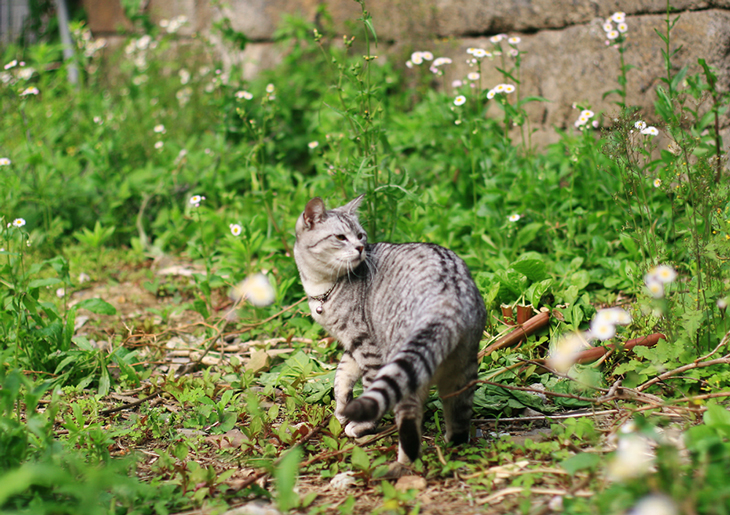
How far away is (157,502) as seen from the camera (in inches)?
77.7

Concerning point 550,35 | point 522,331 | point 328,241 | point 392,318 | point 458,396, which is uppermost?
point 550,35

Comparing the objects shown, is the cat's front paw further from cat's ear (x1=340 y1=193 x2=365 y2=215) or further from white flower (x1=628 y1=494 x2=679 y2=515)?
white flower (x1=628 y1=494 x2=679 y2=515)

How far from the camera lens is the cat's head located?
2.83m

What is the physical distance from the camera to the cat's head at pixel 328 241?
9.29 feet

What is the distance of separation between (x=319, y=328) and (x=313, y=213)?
90 cm

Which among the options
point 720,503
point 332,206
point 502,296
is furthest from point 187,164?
point 720,503

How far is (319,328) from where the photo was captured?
3.58 m

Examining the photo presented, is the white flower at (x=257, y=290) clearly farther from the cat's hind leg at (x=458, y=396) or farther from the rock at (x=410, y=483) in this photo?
the rock at (x=410, y=483)

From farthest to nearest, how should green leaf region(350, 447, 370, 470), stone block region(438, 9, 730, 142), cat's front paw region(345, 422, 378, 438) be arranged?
stone block region(438, 9, 730, 142) → cat's front paw region(345, 422, 378, 438) → green leaf region(350, 447, 370, 470)

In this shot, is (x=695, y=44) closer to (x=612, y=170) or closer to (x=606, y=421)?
(x=612, y=170)

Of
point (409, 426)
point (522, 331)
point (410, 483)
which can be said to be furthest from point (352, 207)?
point (410, 483)

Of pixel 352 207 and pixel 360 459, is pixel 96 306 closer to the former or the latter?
pixel 352 207

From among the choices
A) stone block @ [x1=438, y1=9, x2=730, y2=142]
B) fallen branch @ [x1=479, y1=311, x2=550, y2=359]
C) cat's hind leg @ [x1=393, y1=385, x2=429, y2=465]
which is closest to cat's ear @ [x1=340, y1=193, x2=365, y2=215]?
fallen branch @ [x1=479, y1=311, x2=550, y2=359]

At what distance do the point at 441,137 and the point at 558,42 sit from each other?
1238 mm
